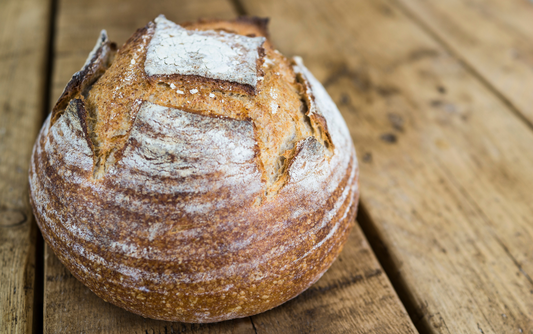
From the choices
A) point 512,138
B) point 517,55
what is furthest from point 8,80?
point 517,55

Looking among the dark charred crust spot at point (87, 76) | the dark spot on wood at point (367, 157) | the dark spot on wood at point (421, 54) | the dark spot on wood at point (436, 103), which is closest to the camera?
the dark charred crust spot at point (87, 76)

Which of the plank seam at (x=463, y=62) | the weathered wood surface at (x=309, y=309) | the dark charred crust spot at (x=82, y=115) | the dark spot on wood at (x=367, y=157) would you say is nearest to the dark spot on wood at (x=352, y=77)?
the dark spot on wood at (x=367, y=157)

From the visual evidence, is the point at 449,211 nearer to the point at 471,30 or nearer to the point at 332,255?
the point at 332,255

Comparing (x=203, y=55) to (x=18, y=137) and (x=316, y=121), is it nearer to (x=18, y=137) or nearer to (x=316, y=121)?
(x=316, y=121)

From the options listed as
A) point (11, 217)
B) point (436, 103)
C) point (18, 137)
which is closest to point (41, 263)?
point (11, 217)

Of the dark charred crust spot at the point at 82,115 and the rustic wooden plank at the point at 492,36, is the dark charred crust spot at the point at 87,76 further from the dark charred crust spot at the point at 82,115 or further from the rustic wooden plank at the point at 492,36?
the rustic wooden plank at the point at 492,36
